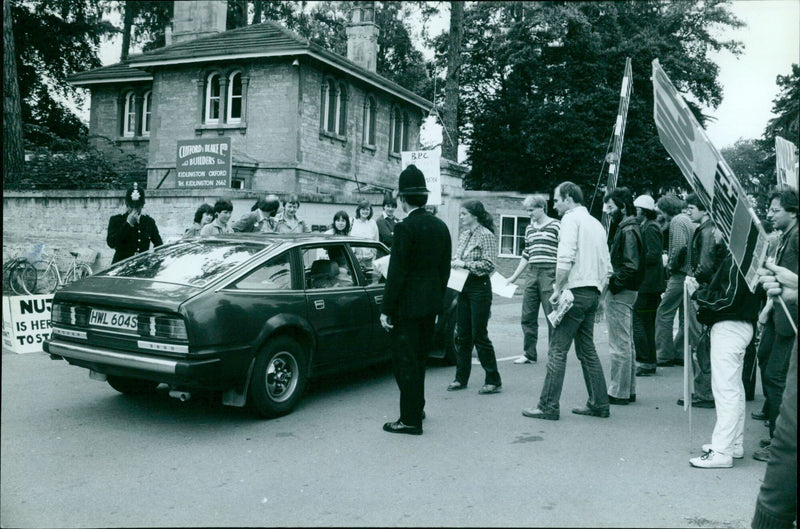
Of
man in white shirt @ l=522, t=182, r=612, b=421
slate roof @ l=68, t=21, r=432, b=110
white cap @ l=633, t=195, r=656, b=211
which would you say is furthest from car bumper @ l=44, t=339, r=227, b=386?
slate roof @ l=68, t=21, r=432, b=110

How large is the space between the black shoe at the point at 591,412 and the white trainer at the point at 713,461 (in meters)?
1.32

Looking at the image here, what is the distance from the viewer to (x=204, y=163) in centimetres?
1845

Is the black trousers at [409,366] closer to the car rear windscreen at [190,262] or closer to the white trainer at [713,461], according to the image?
the car rear windscreen at [190,262]

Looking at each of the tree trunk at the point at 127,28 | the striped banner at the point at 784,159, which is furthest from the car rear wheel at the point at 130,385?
the tree trunk at the point at 127,28

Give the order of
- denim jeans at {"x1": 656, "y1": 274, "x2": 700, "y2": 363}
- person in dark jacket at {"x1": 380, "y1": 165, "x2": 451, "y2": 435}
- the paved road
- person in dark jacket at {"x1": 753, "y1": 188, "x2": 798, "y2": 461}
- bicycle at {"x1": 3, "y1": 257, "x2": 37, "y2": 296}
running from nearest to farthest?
1. the paved road
2. person in dark jacket at {"x1": 753, "y1": 188, "x2": 798, "y2": 461}
3. person in dark jacket at {"x1": 380, "y1": 165, "x2": 451, "y2": 435}
4. denim jeans at {"x1": 656, "y1": 274, "x2": 700, "y2": 363}
5. bicycle at {"x1": 3, "y1": 257, "x2": 37, "y2": 296}

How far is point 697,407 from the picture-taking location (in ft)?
22.7

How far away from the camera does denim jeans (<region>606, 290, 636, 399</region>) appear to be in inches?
270

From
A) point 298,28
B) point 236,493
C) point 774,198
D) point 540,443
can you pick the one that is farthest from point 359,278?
point 298,28

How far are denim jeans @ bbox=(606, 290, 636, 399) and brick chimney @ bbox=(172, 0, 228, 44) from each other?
2391cm

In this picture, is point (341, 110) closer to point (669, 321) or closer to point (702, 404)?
point (669, 321)

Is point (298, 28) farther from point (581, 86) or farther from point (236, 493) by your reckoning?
point (236, 493)

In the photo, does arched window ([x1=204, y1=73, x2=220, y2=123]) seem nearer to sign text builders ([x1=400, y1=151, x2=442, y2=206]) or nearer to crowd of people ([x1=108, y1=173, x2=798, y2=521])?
sign text builders ([x1=400, y1=151, x2=442, y2=206])

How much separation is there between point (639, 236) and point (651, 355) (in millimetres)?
2128

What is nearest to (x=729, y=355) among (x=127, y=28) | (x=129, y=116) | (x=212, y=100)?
(x=212, y=100)
